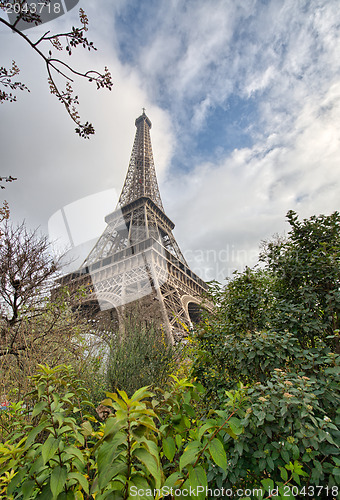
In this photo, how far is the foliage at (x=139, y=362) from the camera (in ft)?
18.1

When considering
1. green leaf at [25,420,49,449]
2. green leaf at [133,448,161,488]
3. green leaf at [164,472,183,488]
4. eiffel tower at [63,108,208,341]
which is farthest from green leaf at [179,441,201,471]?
eiffel tower at [63,108,208,341]

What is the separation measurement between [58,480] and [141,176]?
120 ft

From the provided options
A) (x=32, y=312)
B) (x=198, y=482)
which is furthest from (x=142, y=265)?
(x=198, y=482)

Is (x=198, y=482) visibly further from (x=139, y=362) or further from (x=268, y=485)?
(x=139, y=362)

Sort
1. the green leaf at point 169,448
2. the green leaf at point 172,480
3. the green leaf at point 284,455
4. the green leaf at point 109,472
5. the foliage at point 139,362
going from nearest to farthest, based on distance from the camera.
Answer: the green leaf at point 109,472 < the green leaf at point 172,480 < the green leaf at point 169,448 < the green leaf at point 284,455 < the foliage at point 139,362

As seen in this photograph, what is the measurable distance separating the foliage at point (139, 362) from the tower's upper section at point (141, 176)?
27.0m

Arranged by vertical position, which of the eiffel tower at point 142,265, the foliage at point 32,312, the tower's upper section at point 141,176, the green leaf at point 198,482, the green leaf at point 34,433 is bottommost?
the green leaf at point 198,482

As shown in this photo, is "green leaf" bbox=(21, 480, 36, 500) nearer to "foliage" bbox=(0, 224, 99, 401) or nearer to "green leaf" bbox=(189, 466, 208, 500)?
"green leaf" bbox=(189, 466, 208, 500)

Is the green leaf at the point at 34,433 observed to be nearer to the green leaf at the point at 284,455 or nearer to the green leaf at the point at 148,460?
the green leaf at the point at 148,460

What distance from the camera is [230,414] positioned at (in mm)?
1954

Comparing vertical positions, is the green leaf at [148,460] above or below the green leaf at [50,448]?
below

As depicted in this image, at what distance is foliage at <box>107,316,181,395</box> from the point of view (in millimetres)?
5520

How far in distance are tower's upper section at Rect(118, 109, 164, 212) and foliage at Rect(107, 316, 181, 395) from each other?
26982 millimetres

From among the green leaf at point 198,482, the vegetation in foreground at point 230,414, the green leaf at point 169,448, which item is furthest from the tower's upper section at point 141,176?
the green leaf at point 198,482
